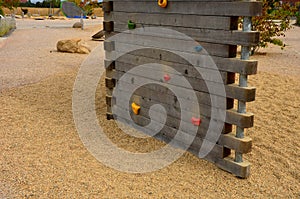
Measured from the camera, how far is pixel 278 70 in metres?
9.34

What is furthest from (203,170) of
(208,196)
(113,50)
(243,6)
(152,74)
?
(113,50)

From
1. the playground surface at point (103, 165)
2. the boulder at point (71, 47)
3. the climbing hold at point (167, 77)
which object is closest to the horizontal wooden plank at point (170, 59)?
the climbing hold at point (167, 77)

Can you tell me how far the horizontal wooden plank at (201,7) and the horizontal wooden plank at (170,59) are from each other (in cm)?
45

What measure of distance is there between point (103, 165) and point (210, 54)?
1680 millimetres

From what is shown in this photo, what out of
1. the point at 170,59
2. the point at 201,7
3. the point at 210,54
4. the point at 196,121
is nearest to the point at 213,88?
the point at 210,54

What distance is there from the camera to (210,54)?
3691mm

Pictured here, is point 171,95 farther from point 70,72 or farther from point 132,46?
point 70,72

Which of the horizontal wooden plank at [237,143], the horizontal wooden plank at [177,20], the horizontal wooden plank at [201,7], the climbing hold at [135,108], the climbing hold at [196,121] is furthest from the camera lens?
the climbing hold at [135,108]

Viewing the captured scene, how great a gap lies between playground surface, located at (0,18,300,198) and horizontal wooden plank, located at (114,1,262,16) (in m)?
1.65

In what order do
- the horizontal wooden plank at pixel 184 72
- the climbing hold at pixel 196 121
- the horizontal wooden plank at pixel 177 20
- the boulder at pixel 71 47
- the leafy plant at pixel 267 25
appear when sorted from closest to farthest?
the horizontal wooden plank at pixel 177 20 < the horizontal wooden plank at pixel 184 72 < the climbing hold at pixel 196 121 < the leafy plant at pixel 267 25 < the boulder at pixel 71 47

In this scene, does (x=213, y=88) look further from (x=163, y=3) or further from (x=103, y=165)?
(x=103, y=165)

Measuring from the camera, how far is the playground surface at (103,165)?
3.46 metres

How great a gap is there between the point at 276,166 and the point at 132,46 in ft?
7.74

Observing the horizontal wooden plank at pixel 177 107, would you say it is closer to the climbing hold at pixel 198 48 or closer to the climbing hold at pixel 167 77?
the climbing hold at pixel 167 77
